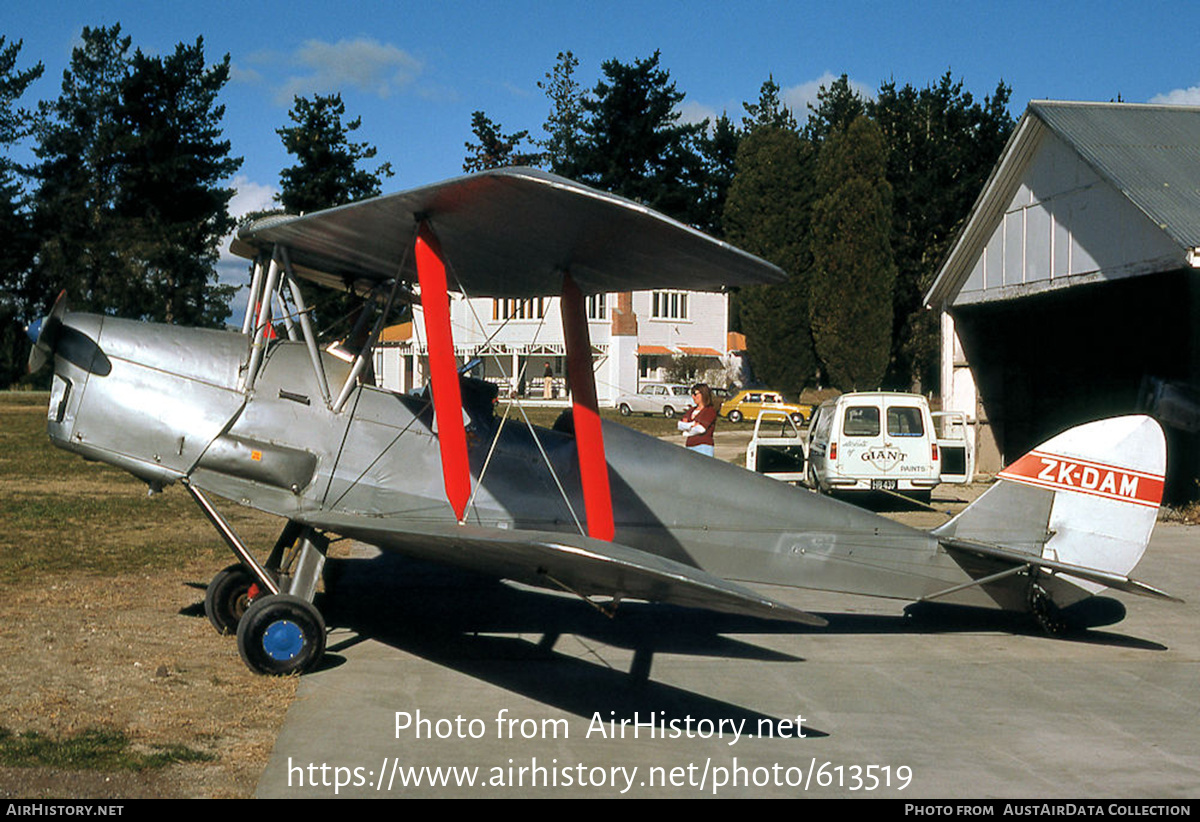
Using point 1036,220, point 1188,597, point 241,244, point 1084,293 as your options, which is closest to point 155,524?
point 241,244

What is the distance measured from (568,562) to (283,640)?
2.40 meters

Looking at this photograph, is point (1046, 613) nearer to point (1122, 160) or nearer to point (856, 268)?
point (1122, 160)

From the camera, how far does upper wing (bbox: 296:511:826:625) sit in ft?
15.3

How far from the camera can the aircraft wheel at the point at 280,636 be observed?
20.8ft

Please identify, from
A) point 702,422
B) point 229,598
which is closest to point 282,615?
point 229,598

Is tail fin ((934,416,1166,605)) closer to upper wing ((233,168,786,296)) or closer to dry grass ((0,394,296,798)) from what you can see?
upper wing ((233,168,786,296))

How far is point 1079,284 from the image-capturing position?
16031 mm

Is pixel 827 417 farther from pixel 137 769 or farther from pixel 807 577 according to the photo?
pixel 137 769

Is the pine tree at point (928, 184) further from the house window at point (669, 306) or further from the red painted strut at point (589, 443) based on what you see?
the red painted strut at point (589, 443)

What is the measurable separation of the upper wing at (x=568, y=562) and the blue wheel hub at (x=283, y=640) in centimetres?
64

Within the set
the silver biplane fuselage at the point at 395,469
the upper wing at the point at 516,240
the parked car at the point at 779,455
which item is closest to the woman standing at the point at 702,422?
the parked car at the point at 779,455

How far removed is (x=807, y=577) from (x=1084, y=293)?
14243 mm

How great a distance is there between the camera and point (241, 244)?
24.0 feet

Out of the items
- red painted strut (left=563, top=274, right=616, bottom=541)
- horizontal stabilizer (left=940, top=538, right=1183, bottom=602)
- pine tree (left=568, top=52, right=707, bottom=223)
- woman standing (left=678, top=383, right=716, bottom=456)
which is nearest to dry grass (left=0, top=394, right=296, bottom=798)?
red painted strut (left=563, top=274, right=616, bottom=541)
